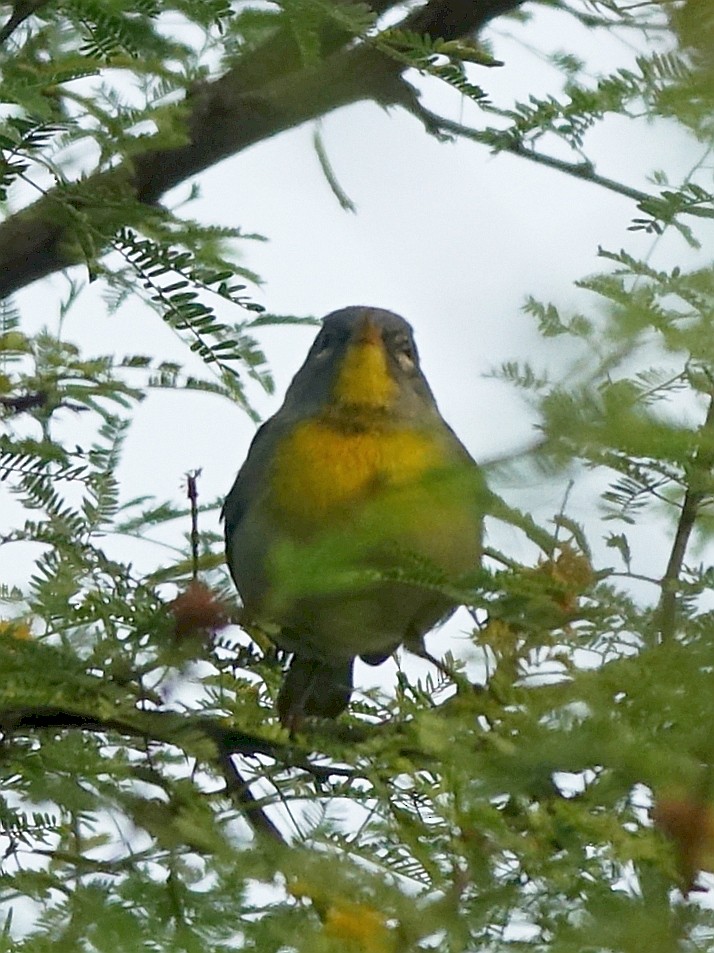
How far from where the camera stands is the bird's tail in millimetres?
3338

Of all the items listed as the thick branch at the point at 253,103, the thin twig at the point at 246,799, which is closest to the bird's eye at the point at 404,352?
the thick branch at the point at 253,103

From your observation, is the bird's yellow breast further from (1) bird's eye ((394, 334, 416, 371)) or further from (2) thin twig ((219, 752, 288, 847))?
(2) thin twig ((219, 752, 288, 847))

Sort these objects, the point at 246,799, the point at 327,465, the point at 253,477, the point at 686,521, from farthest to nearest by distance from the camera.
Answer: the point at 253,477 < the point at 327,465 < the point at 246,799 < the point at 686,521

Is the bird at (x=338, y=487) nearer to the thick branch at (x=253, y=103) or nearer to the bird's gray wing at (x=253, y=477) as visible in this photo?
the bird's gray wing at (x=253, y=477)

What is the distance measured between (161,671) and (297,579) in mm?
870

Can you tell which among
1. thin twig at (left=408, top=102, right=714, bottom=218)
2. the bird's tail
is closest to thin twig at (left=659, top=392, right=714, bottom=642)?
thin twig at (left=408, top=102, right=714, bottom=218)

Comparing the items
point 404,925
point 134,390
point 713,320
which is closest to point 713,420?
point 713,320

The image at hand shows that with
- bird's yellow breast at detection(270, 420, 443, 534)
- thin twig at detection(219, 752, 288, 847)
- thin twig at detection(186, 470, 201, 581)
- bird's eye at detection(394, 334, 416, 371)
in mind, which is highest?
bird's eye at detection(394, 334, 416, 371)

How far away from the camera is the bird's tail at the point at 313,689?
11.0 ft

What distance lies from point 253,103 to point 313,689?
4.28 feet

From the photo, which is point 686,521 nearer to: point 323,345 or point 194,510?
point 194,510

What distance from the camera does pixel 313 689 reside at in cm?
377

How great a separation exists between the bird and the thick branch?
683 mm

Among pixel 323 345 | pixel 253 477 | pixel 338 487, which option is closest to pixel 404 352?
pixel 323 345
